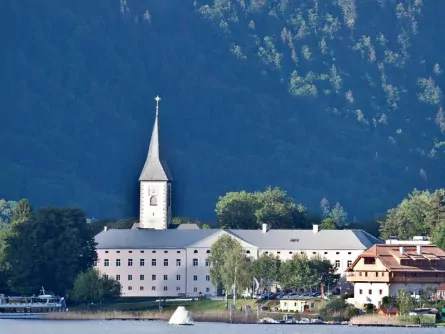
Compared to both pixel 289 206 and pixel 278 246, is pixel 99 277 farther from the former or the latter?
pixel 289 206

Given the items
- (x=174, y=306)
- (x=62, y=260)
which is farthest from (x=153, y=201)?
(x=174, y=306)

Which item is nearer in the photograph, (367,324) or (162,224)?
(367,324)

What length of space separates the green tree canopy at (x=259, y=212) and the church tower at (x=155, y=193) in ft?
26.9

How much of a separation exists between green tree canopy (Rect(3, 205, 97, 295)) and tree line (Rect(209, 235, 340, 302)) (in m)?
10.1

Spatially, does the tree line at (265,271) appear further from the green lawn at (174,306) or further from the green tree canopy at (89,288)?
the green tree canopy at (89,288)

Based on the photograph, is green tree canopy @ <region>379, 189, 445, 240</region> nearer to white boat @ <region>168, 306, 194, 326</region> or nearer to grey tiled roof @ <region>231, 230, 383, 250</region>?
grey tiled roof @ <region>231, 230, 383, 250</region>

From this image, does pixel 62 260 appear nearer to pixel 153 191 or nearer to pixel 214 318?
pixel 214 318

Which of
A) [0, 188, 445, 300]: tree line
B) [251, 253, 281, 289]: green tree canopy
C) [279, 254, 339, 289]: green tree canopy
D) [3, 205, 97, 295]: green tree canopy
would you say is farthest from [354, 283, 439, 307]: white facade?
[3, 205, 97, 295]: green tree canopy

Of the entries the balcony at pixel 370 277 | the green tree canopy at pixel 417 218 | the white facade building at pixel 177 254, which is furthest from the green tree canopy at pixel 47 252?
the green tree canopy at pixel 417 218

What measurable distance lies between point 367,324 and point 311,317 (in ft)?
17.4

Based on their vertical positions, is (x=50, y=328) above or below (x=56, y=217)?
below

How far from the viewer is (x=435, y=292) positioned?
124 meters

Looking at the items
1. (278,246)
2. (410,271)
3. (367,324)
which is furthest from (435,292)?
(278,246)

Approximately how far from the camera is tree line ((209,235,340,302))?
5251 inches
